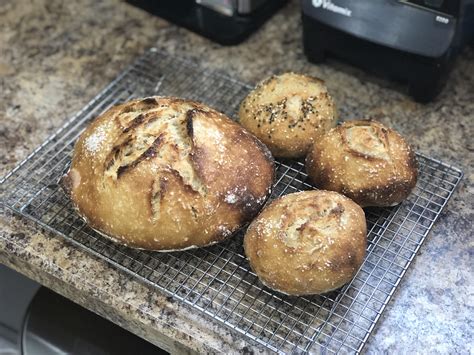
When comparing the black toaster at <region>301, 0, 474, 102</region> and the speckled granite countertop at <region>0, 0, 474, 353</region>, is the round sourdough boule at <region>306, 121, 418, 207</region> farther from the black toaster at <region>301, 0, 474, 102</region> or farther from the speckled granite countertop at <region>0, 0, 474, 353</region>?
the black toaster at <region>301, 0, 474, 102</region>

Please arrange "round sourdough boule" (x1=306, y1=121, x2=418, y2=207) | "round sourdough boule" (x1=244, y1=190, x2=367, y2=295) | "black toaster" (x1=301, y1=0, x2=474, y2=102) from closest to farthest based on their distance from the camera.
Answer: "round sourdough boule" (x1=244, y1=190, x2=367, y2=295) < "round sourdough boule" (x1=306, y1=121, x2=418, y2=207) < "black toaster" (x1=301, y1=0, x2=474, y2=102)

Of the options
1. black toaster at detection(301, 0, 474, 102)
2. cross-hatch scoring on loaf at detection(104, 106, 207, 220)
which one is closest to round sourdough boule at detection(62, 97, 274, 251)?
cross-hatch scoring on loaf at detection(104, 106, 207, 220)

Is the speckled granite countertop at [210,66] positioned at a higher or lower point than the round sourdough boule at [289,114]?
lower

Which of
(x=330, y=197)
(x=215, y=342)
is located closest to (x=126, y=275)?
(x=215, y=342)

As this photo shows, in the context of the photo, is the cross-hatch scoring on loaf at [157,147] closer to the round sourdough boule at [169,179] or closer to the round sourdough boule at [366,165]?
the round sourdough boule at [169,179]

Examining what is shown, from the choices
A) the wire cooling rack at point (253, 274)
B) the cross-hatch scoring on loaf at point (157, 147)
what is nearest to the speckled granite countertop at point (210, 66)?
the wire cooling rack at point (253, 274)
